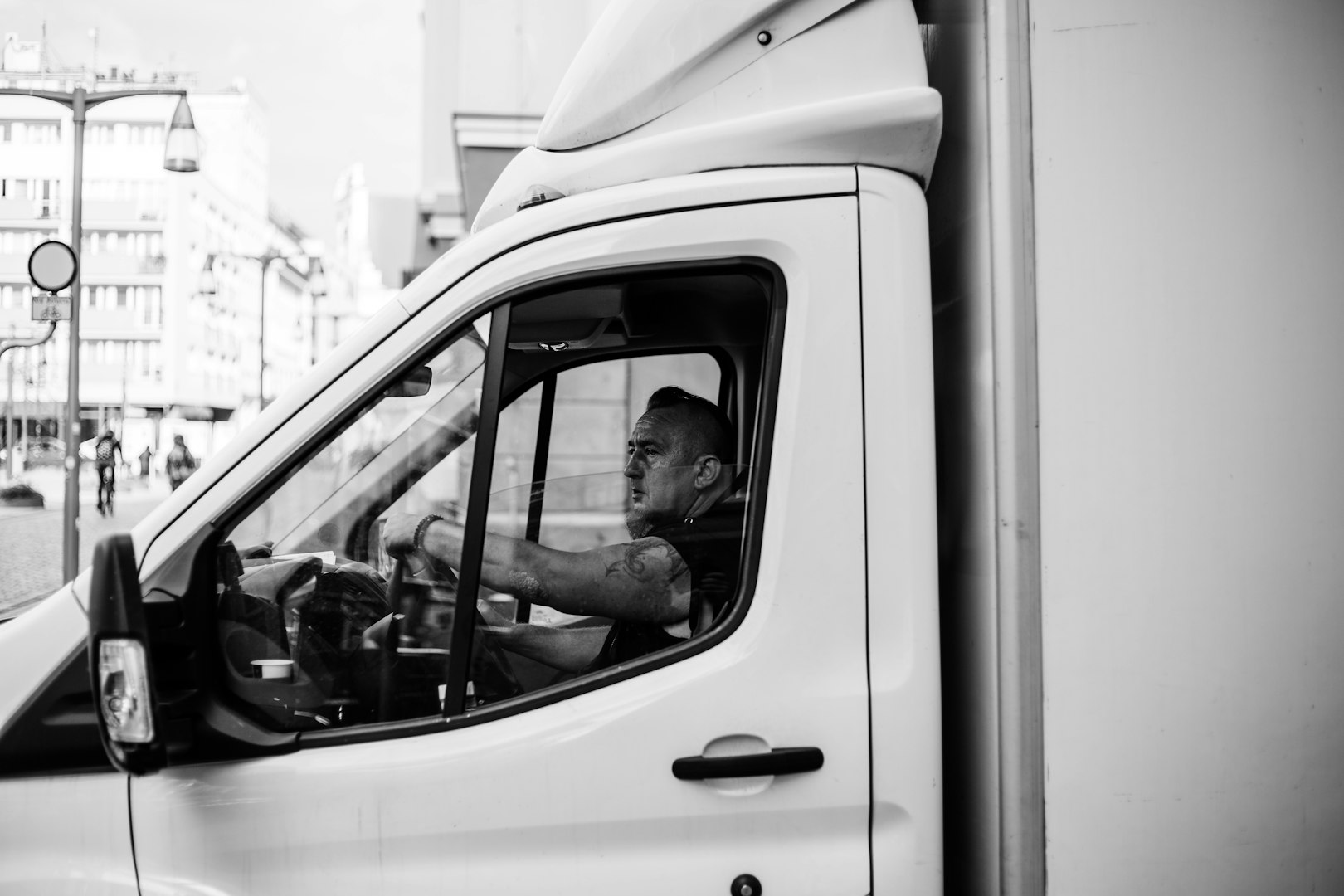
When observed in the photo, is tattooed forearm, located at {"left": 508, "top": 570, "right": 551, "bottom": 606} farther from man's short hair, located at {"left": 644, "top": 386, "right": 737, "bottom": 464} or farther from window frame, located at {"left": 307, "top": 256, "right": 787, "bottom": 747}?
→ man's short hair, located at {"left": 644, "top": 386, "right": 737, "bottom": 464}

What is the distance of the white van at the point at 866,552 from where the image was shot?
1597 mm

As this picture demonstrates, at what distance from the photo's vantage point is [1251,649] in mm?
1585

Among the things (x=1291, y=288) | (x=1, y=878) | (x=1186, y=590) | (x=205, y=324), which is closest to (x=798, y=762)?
(x=1186, y=590)

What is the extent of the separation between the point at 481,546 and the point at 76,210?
416 inches

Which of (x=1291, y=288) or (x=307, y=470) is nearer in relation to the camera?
(x=1291, y=288)

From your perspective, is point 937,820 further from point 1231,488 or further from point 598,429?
point 598,429

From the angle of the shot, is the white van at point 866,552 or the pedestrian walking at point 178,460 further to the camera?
the pedestrian walking at point 178,460

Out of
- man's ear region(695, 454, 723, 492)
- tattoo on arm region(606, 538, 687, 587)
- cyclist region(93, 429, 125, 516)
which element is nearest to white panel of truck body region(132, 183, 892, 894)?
tattoo on arm region(606, 538, 687, 587)

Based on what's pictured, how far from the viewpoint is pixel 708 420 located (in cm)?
241

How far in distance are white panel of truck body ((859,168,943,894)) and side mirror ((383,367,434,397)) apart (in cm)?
74

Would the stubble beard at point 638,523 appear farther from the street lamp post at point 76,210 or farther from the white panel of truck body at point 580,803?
the street lamp post at point 76,210

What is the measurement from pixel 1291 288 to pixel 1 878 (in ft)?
7.19

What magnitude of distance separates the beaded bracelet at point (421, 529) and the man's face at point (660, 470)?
0.54 metres

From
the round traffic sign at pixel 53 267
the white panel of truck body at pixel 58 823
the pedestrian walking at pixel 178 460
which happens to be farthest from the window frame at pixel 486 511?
the pedestrian walking at pixel 178 460
